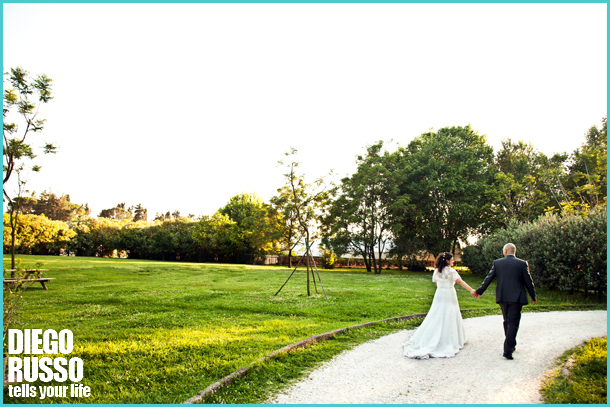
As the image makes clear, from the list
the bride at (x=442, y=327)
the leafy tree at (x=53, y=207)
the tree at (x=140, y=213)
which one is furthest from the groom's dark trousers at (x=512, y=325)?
the tree at (x=140, y=213)

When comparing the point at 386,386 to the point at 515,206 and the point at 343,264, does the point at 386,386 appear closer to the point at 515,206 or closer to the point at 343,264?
the point at 515,206

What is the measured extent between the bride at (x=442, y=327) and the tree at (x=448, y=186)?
30.8m

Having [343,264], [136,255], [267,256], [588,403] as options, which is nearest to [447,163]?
[343,264]

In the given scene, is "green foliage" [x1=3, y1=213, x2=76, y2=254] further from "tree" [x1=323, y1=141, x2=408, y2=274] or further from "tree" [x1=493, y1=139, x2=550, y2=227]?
"tree" [x1=493, y1=139, x2=550, y2=227]

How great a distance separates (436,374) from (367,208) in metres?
35.9

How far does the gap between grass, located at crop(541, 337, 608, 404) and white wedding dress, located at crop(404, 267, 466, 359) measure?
6.41 ft

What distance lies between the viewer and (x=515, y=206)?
120ft

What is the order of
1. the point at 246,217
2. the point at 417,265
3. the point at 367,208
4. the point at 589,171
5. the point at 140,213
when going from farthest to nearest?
the point at 140,213
the point at 246,217
the point at 417,265
the point at 367,208
the point at 589,171

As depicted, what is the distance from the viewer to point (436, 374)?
21.2ft

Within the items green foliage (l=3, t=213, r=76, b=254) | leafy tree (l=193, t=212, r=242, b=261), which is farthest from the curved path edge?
green foliage (l=3, t=213, r=76, b=254)

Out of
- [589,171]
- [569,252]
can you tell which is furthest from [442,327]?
[589,171]

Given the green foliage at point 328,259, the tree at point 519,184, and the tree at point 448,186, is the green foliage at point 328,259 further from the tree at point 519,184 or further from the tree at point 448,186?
the tree at point 519,184

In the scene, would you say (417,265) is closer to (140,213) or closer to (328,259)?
(328,259)

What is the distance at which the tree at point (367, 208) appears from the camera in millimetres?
Result: 40281
